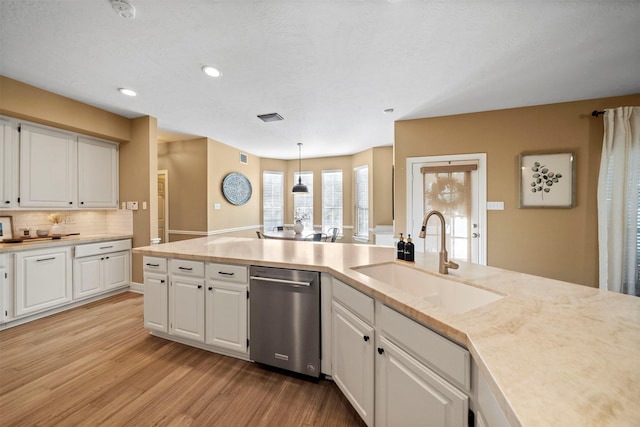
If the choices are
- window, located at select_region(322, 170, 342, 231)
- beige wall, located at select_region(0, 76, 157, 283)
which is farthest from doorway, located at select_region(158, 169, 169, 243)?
window, located at select_region(322, 170, 342, 231)

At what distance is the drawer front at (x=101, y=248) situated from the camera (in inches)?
127

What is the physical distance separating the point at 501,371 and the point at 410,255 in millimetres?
1204

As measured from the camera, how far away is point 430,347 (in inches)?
37.8

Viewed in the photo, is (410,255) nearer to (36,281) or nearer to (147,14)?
(147,14)

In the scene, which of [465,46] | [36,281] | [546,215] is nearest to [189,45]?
[465,46]

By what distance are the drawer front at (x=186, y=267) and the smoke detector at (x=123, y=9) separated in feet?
6.12

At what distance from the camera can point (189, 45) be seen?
2072 millimetres

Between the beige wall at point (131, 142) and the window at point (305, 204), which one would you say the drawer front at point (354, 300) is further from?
the window at point (305, 204)

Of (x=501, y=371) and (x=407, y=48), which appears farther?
(x=407, y=48)

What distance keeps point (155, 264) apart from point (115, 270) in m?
1.93

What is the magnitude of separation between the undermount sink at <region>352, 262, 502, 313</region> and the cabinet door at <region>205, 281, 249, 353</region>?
1.04m

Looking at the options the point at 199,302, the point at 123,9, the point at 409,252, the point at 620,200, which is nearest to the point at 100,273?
the point at 199,302

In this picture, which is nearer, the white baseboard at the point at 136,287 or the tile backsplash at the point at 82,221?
the tile backsplash at the point at 82,221

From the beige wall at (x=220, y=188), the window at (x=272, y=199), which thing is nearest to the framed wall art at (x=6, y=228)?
the beige wall at (x=220, y=188)
